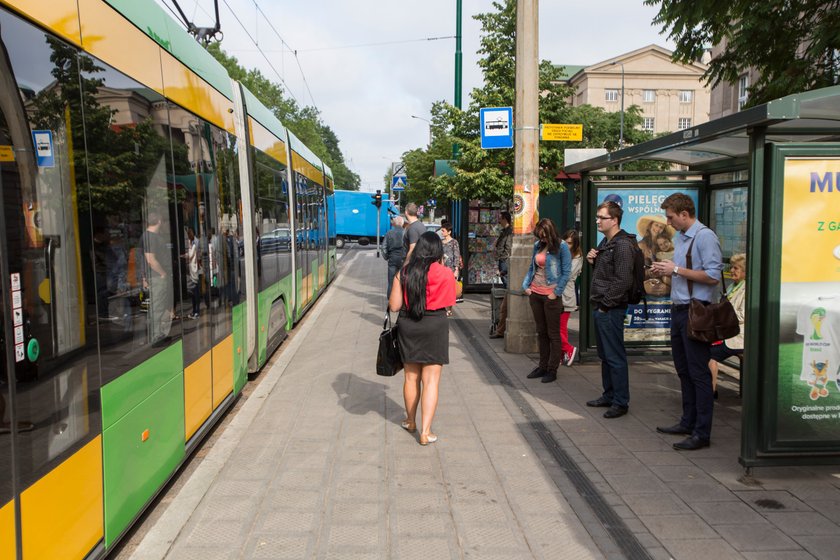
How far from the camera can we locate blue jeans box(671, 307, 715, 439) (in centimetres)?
527

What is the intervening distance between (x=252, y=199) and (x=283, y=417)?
7.85ft

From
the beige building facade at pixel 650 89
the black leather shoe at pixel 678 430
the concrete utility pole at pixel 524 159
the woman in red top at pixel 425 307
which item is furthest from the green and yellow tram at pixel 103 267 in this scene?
the beige building facade at pixel 650 89

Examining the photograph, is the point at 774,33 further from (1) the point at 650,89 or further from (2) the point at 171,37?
(1) the point at 650,89

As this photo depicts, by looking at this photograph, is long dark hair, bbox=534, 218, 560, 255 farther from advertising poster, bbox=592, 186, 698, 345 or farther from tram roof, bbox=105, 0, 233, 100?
tram roof, bbox=105, 0, 233, 100

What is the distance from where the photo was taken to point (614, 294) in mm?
6176

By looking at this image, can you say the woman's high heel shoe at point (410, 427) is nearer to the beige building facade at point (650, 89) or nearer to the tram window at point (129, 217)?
the tram window at point (129, 217)

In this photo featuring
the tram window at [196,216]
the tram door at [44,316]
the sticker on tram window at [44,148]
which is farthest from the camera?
the tram window at [196,216]

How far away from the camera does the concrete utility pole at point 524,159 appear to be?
9.04 meters

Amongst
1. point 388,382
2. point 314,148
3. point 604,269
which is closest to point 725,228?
point 604,269

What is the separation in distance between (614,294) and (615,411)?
1008mm

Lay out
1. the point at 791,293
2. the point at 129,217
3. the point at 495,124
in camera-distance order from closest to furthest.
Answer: the point at 129,217 → the point at 791,293 → the point at 495,124

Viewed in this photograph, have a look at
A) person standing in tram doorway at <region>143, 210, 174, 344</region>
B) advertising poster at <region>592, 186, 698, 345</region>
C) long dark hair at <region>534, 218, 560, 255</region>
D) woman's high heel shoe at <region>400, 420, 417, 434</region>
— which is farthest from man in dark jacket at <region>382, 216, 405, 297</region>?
person standing in tram doorway at <region>143, 210, 174, 344</region>

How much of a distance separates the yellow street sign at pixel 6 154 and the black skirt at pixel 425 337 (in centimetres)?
330

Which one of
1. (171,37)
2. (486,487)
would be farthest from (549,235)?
(171,37)
